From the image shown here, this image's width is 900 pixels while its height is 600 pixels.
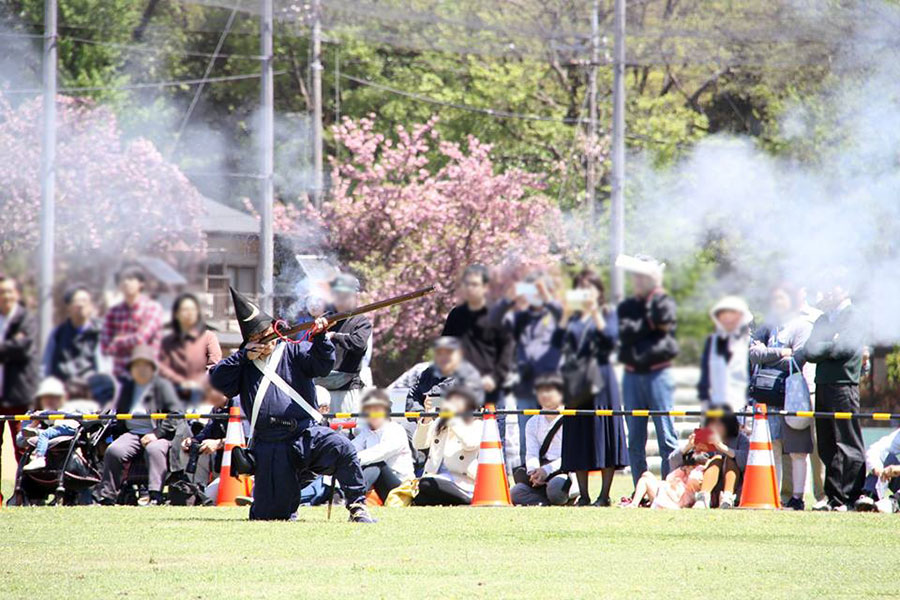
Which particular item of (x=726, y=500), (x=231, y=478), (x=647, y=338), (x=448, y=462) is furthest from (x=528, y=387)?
(x=231, y=478)

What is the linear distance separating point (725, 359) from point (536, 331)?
3.25 ft

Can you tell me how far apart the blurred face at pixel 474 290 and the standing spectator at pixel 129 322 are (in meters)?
1.80

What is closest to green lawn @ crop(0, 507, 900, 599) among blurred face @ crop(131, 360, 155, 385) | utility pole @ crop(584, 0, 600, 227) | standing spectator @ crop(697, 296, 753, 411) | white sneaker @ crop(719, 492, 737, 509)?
white sneaker @ crop(719, 492, 737, 509)

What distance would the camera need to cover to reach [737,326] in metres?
8.34

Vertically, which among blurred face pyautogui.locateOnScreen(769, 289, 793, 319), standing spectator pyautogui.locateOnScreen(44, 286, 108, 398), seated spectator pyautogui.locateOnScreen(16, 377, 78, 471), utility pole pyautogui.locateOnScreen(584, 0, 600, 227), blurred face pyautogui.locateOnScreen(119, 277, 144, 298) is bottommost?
seated spectator pyautogui.locateOnScreen(16, 377, 78, 471)

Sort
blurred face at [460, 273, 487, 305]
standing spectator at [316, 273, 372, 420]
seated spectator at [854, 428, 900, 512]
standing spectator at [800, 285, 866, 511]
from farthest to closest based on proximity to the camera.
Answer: seated spectator at [854, 428, 900, 512] < standing spectator at [800, 285, 866, 511] < standing spectator at [316, 273, 372, 420] < blurred face at [460, 273, 487, 305]

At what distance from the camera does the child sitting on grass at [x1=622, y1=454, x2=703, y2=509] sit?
15.9 metres

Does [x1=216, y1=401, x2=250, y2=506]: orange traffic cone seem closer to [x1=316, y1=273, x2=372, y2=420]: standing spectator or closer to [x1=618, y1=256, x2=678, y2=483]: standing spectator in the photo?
[x1=316, y1=273, x2=372, y2=420]: standing spectator

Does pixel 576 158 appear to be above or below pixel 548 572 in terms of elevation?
above

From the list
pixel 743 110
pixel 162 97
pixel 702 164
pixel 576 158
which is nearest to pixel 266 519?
pixel 702 164

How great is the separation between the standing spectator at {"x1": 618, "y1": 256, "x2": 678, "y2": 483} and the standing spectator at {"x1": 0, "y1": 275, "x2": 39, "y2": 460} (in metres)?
2.95

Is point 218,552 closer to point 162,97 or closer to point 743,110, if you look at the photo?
point 743,110

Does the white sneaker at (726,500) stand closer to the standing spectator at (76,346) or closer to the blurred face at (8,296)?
the standing spectator at (76,346)

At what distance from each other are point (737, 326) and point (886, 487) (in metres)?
8.34
